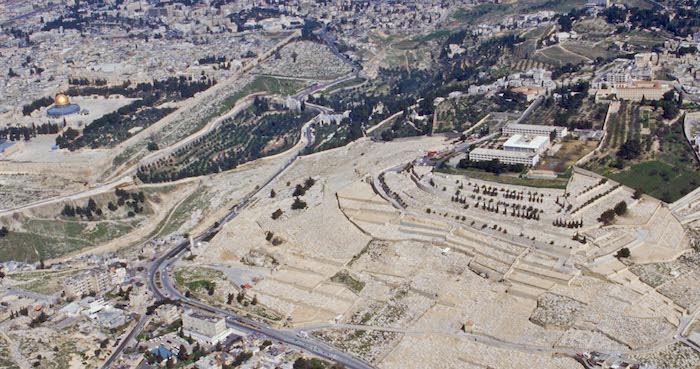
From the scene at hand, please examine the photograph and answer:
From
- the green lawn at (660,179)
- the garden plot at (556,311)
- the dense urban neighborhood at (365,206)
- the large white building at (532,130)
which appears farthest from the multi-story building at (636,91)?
the garden plot at (556,311)

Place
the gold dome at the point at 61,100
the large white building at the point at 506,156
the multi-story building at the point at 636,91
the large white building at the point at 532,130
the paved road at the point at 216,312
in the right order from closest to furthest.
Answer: the paved road at the point at 216,312 < the large white building at the point at 506,156 < the large white building at the point at 532,130 < the multi-story building at the point at 636,91 < the gold dome at the point at 61,100

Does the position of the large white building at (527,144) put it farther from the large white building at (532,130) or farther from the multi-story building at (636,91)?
the multi-story building at (636,91)

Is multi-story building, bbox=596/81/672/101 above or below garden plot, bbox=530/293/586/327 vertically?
above

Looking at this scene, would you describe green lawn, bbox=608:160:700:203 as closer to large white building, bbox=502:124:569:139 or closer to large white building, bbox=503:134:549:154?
large white building, bbox=503:134:549:154

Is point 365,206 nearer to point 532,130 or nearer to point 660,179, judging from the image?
point 532,130

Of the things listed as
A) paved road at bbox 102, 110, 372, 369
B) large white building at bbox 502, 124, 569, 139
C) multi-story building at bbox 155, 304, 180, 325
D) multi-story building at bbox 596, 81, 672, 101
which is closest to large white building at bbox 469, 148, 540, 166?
large white building at bbox 502, 124, 569, 139

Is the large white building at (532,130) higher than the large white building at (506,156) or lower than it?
lower
